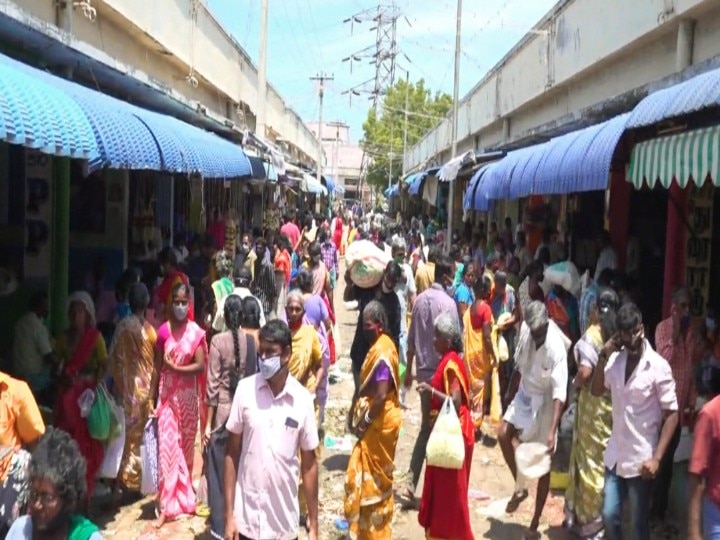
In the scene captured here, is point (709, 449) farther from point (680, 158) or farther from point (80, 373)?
point (80, 373)

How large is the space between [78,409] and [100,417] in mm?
160

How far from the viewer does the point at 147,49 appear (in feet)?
38.1

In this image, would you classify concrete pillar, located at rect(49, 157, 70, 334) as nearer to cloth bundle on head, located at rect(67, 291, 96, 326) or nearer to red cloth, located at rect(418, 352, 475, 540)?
cloth bundle on head, located at rect(67, 291, 96, 326)

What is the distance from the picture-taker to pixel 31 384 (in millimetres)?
6699

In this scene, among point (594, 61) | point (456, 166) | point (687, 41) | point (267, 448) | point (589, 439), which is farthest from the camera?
point (456, 166)

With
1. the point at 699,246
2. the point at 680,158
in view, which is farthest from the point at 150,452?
the point at 699,246

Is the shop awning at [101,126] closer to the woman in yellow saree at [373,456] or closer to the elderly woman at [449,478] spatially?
the woman in yellow saree at [373,456]

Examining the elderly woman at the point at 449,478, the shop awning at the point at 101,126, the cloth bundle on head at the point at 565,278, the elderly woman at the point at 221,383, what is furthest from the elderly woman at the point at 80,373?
the cloth bundle on head at the point at 565,278

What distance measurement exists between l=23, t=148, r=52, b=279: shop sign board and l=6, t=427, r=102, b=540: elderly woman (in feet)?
20.4

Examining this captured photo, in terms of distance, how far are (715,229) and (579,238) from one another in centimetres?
488

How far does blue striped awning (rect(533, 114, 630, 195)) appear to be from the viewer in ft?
22.6

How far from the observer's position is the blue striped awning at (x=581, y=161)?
22.6 ft

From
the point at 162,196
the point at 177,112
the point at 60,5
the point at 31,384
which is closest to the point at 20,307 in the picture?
the point at 31,384

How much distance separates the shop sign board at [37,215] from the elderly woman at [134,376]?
2.77 metres
